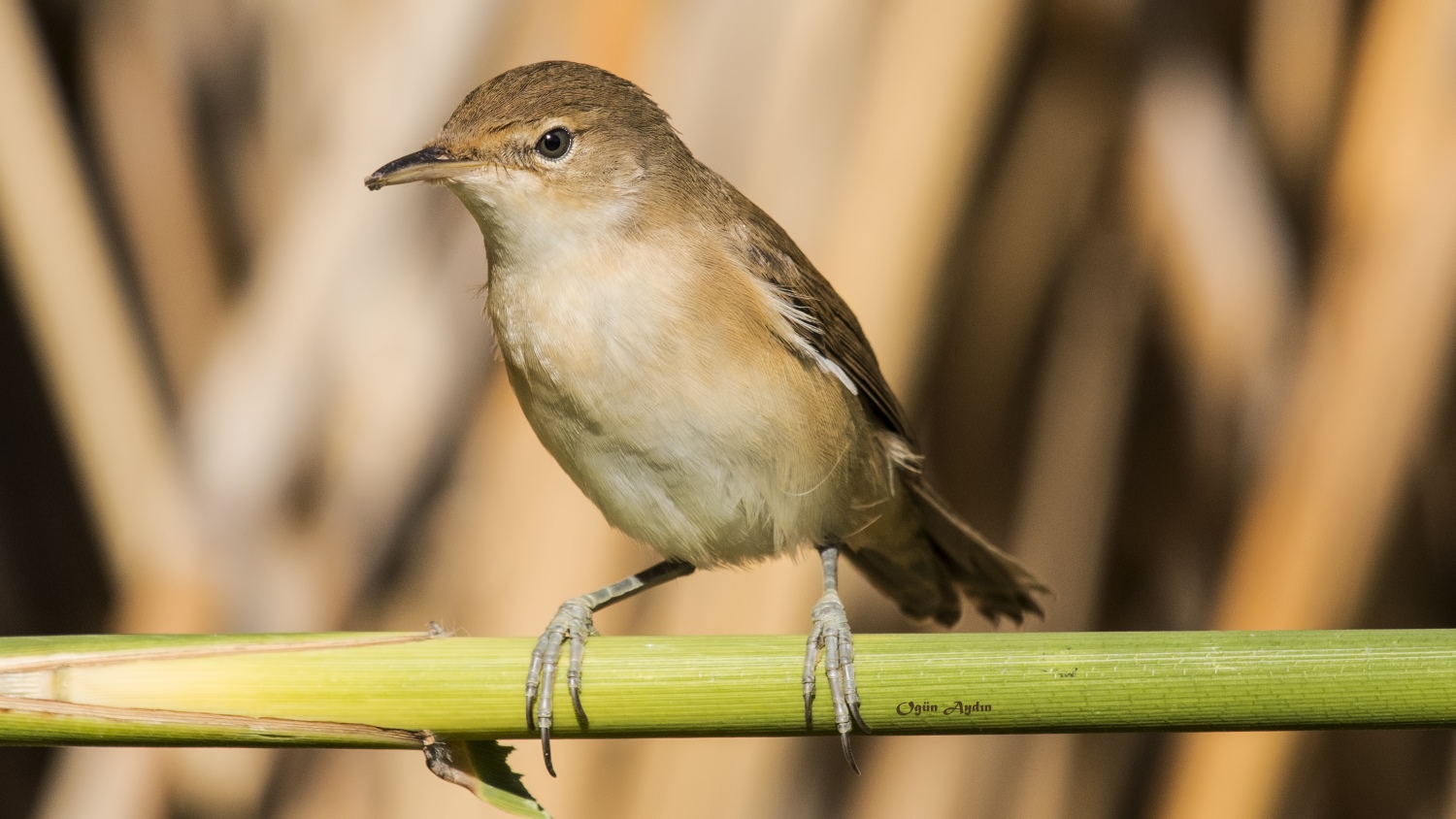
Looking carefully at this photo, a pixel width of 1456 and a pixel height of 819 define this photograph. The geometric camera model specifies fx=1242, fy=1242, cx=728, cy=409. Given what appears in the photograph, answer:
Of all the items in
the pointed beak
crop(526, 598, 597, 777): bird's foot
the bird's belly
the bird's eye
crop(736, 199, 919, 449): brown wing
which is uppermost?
the bird's eye

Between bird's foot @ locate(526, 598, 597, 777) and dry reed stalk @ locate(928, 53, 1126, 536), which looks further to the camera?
dry reed stalk @ locate(928, 53, 1126, 536)

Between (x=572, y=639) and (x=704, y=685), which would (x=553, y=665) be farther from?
(x=704, y=685)

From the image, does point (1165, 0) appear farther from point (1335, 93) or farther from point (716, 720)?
point (716, 720)

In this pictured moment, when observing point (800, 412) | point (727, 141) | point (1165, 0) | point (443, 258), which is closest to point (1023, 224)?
point (1165, 0)

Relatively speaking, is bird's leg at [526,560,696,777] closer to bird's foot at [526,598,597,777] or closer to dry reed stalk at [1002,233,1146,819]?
bird's foot at [526,598,597,777]

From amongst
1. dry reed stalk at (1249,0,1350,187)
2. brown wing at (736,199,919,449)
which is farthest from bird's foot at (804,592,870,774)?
dry reed stalk at (1249,0,1350,187)

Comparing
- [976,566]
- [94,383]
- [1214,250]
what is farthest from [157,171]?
[1214,250]
